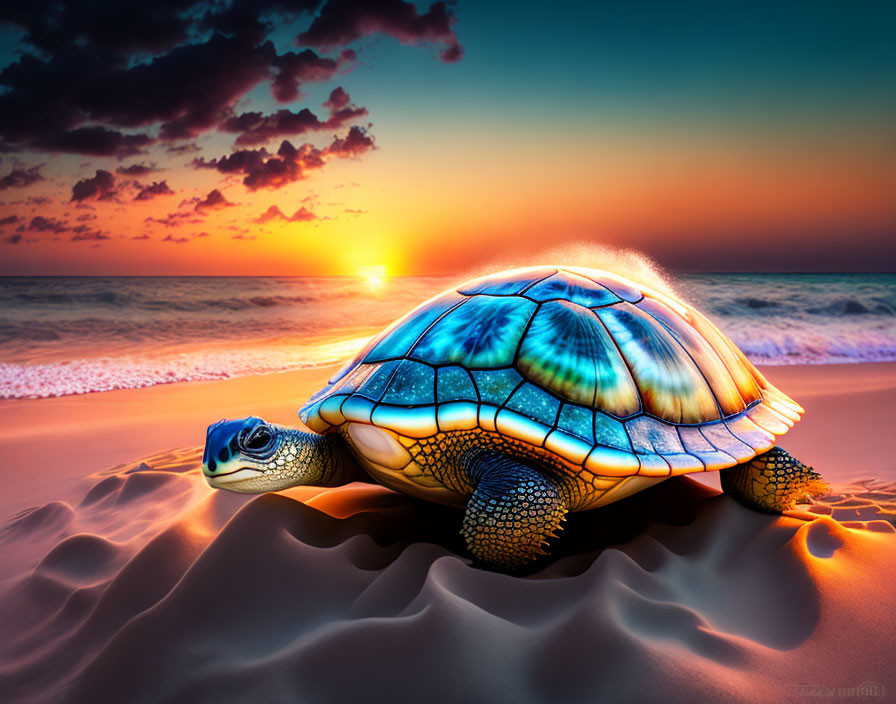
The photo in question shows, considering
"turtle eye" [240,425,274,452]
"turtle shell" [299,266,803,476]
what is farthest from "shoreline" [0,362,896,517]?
"turtle eye" [240,425,274,452]

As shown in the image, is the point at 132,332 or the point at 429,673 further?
the point at 132,332

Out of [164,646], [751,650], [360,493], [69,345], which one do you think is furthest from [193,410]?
[69,345]

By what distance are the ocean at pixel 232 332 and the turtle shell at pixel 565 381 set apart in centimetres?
626

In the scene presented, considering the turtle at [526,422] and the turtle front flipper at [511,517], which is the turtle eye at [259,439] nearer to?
the turtle at [526,422]

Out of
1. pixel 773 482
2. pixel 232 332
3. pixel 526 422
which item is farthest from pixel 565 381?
pixel 232 332

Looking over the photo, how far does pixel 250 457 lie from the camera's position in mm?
1858

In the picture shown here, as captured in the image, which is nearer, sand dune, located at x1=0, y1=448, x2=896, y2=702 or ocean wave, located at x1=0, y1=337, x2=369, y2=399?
sand dune, located at x1=0, y1=448, x2=896, y2=702

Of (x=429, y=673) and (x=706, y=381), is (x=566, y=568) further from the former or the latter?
(x=706, y=381)

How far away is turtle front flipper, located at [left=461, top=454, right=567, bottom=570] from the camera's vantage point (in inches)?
62.6

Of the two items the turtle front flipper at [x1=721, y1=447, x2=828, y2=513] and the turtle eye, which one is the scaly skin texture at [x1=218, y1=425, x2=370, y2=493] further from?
the turtle front flipper at [x1=721, y1=447, x2=828, y2=513]

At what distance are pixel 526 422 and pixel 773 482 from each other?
1185 millimetres

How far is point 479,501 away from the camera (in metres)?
1.65

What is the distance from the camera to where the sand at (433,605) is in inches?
44.6

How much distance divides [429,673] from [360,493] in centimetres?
138
